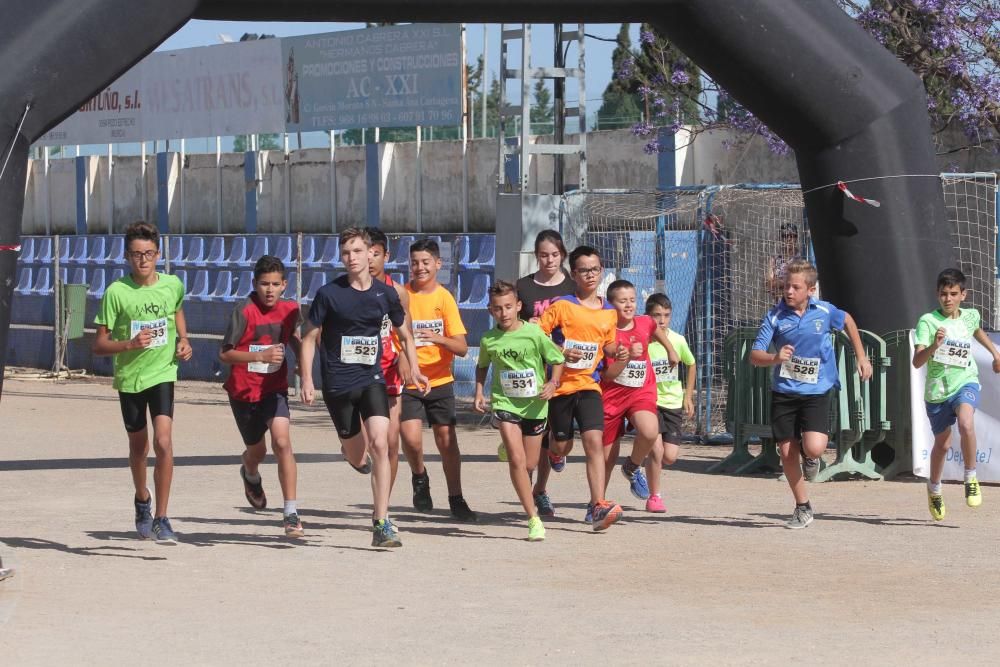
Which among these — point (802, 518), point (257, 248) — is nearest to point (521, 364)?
point (802, 518)

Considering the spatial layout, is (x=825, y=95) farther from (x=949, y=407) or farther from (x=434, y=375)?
(x=434, y=375)

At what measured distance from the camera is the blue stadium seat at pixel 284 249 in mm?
27125

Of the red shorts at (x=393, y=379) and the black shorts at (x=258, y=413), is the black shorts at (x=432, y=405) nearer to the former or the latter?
the red shorts at (x=393, y=379)

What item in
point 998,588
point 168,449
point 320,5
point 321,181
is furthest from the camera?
point 321,181

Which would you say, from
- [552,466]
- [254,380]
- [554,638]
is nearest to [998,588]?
[554,638]

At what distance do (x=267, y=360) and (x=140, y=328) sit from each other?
747 millimetres

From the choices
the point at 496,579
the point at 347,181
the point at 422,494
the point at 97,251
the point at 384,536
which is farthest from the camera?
the point at 347,181

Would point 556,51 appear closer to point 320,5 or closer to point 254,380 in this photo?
point 320,5

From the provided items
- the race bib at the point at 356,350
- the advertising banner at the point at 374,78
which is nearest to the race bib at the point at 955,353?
the race bib at the point at 356,350

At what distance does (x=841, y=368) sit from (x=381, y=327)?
4495 millimetres

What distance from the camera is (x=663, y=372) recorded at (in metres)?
11.8

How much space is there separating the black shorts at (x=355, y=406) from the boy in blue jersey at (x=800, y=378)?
2323mm

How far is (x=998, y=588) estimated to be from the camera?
8211 mm

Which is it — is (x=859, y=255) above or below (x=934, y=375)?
above
